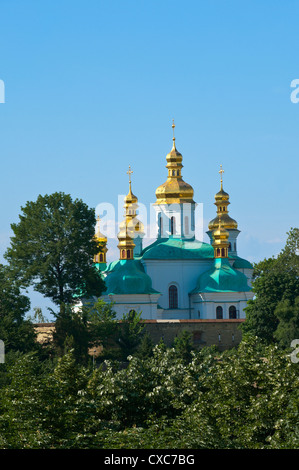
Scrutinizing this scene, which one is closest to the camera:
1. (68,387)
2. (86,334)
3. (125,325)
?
(68,387)

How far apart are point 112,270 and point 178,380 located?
32961 millimetres

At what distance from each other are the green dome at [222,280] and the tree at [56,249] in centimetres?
1143

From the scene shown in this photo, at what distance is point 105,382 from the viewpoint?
87.5ft

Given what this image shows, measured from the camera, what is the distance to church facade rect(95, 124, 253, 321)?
5800cm

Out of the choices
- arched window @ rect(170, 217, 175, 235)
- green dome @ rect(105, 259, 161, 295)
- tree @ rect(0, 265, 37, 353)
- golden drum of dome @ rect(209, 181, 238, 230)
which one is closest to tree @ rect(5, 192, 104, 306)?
tree @ rect(0, 265, 37, 353)

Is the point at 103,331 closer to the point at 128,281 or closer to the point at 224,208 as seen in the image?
the point at 128,281

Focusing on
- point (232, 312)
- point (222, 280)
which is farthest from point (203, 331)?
point (222, 280)

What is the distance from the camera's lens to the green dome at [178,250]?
61.0m

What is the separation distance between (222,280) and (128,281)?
5214mm

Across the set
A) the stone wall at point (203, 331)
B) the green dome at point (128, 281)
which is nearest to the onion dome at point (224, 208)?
the green dome at point (128, 281)

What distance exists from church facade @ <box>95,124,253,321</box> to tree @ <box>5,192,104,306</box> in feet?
27.7
